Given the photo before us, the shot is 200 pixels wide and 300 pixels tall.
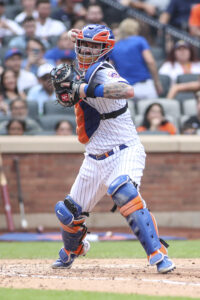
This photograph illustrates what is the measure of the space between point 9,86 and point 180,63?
2923 mm

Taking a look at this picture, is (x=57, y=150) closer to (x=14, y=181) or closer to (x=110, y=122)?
(x=14, y=181)

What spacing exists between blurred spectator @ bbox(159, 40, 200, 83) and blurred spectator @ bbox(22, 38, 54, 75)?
6.57 feet

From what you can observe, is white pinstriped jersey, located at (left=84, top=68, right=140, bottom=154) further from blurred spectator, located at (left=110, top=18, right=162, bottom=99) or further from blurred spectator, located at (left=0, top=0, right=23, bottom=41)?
blurred spectator, located at (left=0, top=0, right=23, bottom=41)

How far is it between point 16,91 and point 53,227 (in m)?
2.38

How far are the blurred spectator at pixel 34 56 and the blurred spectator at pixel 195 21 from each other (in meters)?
2.72

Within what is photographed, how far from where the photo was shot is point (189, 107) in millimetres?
11578

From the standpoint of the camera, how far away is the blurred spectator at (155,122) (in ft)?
35.3

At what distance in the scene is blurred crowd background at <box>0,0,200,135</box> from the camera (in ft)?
36.5

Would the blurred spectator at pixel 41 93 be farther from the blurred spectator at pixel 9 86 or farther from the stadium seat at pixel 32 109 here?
the stadium seat at pixel 32 109

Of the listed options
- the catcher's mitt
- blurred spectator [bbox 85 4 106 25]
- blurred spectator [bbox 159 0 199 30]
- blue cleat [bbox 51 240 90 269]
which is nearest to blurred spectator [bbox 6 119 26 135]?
blurred spectator [bbox 85 4 106 25]

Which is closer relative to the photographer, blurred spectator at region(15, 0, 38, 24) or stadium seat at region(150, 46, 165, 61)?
stadium seat at region(150, 46, 165, 61)

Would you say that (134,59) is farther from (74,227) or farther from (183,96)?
(74,227)

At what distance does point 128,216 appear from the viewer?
232 inches

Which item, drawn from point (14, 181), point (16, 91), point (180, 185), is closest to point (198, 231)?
point (180, 185)
